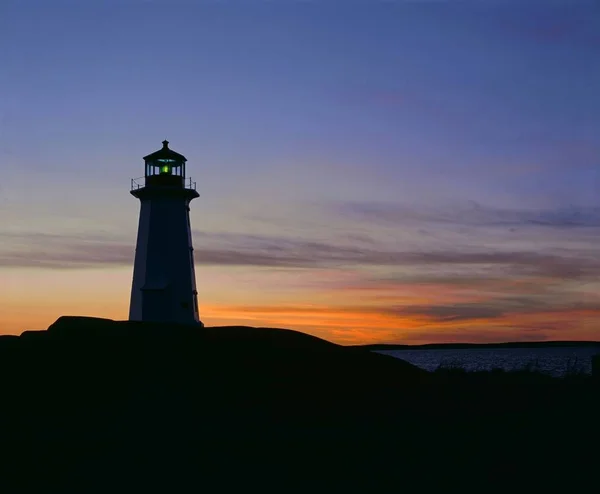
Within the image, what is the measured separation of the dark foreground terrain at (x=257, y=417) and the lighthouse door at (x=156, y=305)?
1509 centimetres

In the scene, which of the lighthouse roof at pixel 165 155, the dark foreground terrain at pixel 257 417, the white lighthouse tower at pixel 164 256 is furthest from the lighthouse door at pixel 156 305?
the dark foreground terrain at pixel 257 417

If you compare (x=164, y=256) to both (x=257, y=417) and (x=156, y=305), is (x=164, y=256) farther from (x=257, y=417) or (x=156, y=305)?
(x=257, y=417)

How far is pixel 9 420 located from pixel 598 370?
1778 centimetres

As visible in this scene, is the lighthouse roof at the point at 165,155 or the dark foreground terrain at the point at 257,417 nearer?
the dark foreground terrain at the point at 257,417

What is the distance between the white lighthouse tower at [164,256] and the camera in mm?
35812

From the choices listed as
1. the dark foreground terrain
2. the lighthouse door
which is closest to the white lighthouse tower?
the lighthouse door

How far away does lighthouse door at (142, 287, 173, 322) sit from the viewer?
35625mm

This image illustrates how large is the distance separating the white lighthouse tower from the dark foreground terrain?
1529 centimetres

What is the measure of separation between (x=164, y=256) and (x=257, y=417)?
20.8m

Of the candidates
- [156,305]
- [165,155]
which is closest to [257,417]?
[156,305]

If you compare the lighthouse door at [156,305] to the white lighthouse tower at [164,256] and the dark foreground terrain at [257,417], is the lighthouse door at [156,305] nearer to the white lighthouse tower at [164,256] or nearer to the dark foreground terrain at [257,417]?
the white lighthouse tower at [164,256]

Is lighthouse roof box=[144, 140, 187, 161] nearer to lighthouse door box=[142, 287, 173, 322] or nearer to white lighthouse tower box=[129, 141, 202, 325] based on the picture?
white lighthouse tower box=[129, 141, 202, 325]

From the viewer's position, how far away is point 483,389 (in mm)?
20219

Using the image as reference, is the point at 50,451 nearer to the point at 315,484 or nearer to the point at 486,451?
the point at 315,484
